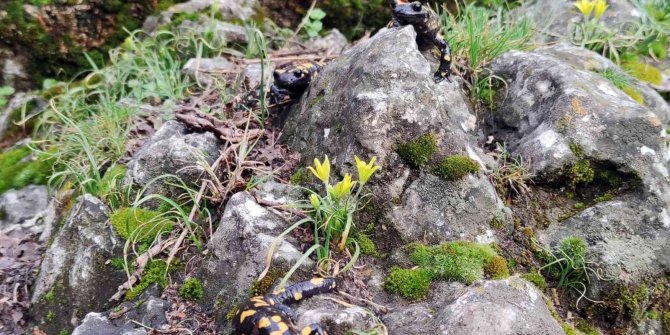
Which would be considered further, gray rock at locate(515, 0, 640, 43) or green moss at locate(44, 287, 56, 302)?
gray rock at locate(515, 0, 640, 43)

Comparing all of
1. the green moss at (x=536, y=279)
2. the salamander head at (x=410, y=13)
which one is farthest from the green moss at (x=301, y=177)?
the salamander head at (x=410, y=13)

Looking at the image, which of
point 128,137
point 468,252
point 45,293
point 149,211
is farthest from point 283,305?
point 128,137

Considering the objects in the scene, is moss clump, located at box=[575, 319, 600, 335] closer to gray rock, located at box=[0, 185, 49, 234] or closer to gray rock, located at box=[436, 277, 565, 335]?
gray rock, located at box=[436, 277, 565, 335]

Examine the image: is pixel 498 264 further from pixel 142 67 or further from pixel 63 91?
pixel 63 91

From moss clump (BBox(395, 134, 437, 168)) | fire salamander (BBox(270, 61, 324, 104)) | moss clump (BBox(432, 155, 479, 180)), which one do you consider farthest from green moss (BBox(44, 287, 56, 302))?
moss clump (BBox(432, 155, 479, 180))

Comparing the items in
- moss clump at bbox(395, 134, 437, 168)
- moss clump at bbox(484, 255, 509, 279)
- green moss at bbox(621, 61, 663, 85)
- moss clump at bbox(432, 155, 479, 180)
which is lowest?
green moss at bbox(621, 61, 663, 85)

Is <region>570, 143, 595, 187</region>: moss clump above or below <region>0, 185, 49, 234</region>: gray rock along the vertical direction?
above
